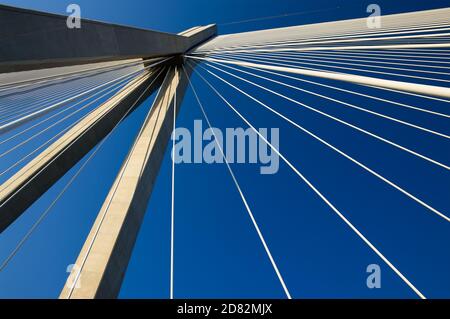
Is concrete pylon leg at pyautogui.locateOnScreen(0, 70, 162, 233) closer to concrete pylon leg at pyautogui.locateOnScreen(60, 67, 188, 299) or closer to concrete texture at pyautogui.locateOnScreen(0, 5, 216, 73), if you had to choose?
concrete pylon leg at pyautogui.locateOnScreen(60, 67, 188, 299)

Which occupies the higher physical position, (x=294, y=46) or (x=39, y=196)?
(x=294, y=46)

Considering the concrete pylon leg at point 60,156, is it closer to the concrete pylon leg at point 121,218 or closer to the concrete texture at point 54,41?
the concrete pylon leg at point 121,218

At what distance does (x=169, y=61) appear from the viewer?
9523 mm

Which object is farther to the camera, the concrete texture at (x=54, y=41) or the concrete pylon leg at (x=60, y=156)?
the concrete pylon leg at (x=60, y=156)

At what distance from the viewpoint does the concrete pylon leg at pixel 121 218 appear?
12.1 ft

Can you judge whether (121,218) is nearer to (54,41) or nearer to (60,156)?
(60,156)

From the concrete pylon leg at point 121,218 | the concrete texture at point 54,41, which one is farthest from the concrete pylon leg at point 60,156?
the concrete texture at point 54,41

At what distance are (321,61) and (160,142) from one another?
3.20 meters

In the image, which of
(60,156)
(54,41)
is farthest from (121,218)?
(54,41)

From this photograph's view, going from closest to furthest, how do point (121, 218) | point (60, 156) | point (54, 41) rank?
point (54, 41) → point (121, 218) → point (60, 156)

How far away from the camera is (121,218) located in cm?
458
